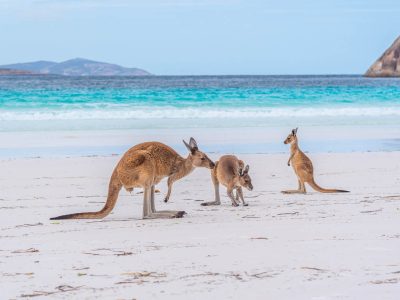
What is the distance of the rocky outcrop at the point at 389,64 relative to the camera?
311 ft

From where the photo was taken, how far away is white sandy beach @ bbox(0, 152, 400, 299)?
12.2 ft

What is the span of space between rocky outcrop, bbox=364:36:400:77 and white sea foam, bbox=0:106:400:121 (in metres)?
71.2

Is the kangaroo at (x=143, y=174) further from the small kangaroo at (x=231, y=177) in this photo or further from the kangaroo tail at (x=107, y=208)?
the small kangaroo at (x=231, y=177)

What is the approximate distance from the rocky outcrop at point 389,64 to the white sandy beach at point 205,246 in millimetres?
89488

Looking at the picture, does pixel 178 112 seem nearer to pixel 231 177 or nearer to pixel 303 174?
pixel 303 174

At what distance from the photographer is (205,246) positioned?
15.4 feet

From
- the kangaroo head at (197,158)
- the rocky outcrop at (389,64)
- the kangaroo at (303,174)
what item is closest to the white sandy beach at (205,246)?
the kangaroo at (303,174)

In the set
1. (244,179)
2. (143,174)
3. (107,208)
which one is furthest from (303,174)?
(107,208)

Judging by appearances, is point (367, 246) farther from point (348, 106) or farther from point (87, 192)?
point (348, 106)

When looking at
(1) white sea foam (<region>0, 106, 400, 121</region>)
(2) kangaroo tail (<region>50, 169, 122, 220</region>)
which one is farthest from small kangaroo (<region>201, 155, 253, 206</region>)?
(1) white sea foam (<region>0, 106, 400, 121</region>)

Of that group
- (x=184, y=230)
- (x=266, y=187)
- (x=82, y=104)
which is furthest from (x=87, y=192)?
(x=82, y=104)

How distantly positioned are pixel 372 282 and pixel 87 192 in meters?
4.38

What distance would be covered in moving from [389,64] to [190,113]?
251 ft

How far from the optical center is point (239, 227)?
541 cm
